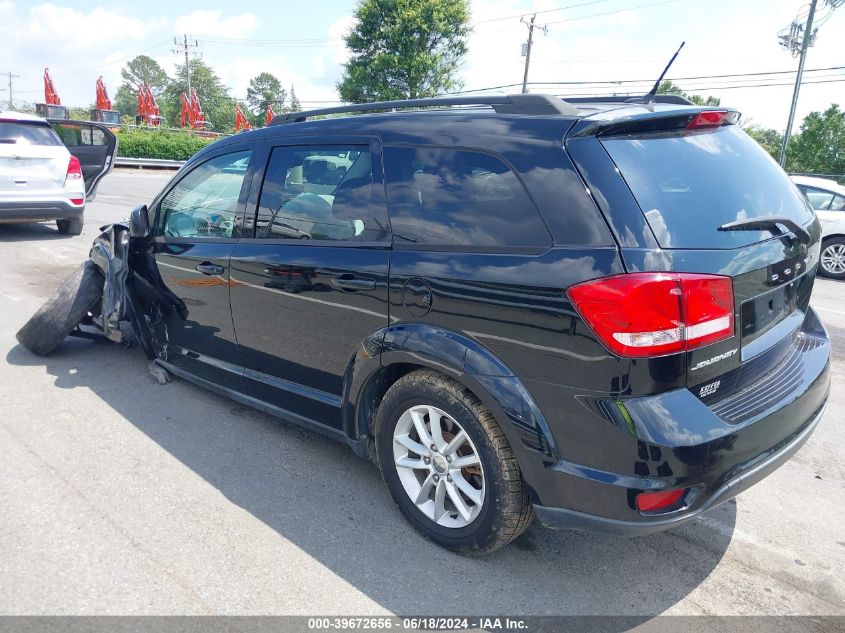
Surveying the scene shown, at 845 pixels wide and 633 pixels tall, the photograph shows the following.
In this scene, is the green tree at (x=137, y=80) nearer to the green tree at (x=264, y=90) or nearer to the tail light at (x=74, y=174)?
the green tree at (x=264, y=90)

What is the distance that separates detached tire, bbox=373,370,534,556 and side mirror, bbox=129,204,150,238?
97.0 inches

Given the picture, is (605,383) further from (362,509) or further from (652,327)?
(362,509)

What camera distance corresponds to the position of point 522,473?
2434 mm

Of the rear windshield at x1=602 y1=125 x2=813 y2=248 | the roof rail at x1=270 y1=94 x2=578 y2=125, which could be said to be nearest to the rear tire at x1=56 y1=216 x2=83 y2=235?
the roof rail at x1=270 y1=94 x2=578 y2=125

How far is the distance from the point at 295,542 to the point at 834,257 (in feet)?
34.4

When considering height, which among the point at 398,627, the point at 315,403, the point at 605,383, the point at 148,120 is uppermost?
the point at 148,120

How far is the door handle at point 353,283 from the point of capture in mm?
2852

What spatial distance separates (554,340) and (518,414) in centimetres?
32

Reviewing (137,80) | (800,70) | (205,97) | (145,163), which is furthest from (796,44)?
(137,80)

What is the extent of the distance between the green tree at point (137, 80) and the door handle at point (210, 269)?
12877cm

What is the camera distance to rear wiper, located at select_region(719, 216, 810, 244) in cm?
239

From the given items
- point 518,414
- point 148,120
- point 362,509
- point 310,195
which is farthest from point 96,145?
point 148,120

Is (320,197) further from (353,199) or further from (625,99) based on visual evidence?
(625,99)

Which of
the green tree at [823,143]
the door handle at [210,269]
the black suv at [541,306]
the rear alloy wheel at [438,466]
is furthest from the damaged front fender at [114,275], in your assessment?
the green tree at [823,143]
